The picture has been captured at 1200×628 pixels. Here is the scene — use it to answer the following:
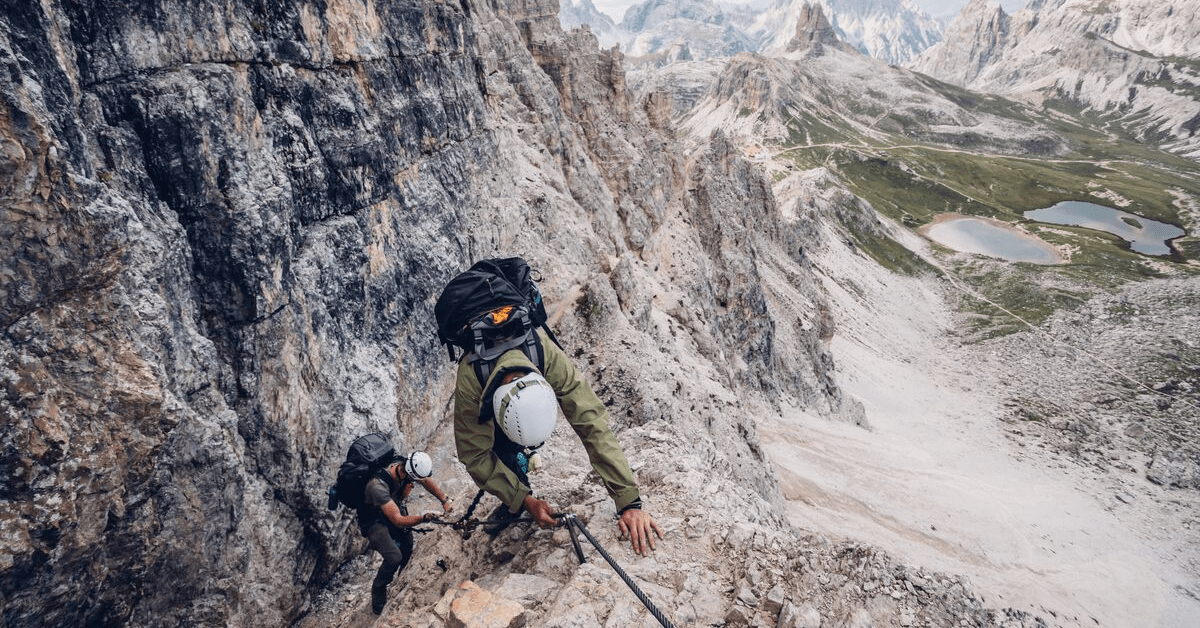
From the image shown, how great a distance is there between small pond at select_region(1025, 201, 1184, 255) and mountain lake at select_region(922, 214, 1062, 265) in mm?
19187

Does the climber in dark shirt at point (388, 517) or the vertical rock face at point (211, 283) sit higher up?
the vertical rock face at point (211, 283)

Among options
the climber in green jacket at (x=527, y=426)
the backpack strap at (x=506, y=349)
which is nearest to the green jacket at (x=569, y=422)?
the climber in green jacket at (x=527, y=426)

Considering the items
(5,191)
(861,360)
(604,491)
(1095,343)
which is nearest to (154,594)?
(5,191)

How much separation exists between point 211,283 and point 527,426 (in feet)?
22.7

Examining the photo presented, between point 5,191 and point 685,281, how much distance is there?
114 feet

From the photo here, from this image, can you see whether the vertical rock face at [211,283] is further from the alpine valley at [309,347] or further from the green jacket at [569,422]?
the green jacket at [569,422]

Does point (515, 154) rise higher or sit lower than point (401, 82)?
lower

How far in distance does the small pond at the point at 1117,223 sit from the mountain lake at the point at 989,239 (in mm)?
19187

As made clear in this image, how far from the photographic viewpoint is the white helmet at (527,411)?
6441mm

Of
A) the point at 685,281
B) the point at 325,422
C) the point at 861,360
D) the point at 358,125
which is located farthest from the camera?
the point at 861,360

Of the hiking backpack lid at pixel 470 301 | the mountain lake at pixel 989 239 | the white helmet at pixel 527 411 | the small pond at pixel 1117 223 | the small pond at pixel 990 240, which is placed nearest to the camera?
the white helmet at pixel 527 411

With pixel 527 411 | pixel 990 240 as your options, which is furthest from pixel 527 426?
pixel 990 240

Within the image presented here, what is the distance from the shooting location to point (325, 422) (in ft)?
36.8

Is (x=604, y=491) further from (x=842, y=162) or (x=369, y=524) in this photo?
(x=842, y=162)
